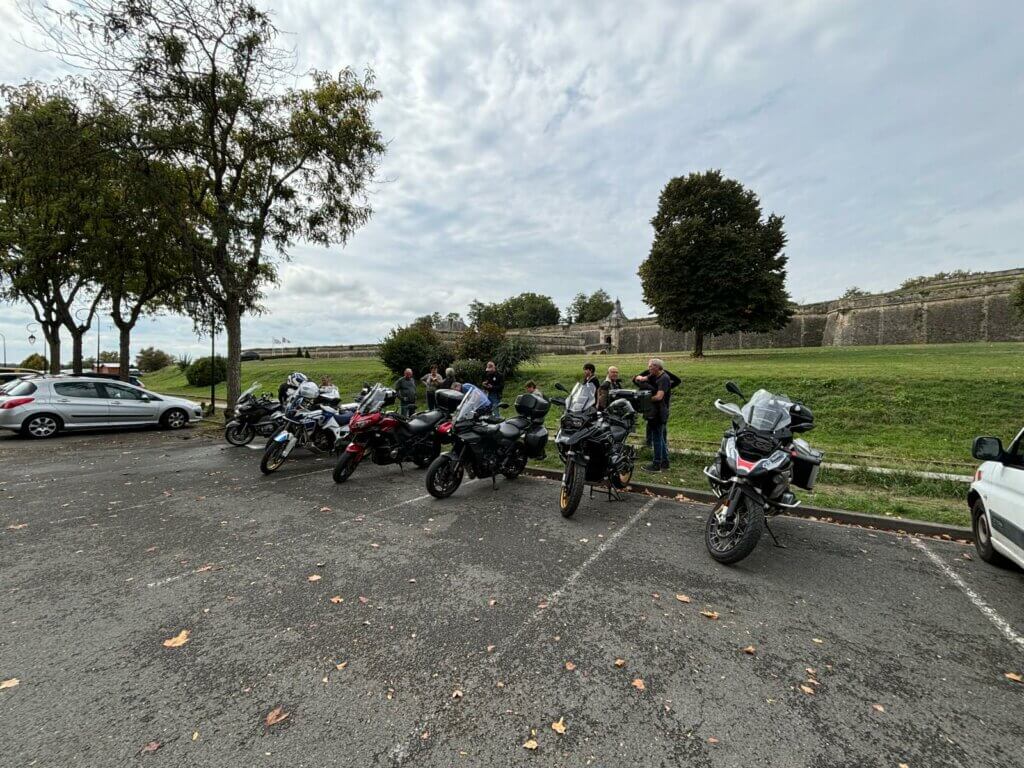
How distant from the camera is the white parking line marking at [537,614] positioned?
79.7 inches

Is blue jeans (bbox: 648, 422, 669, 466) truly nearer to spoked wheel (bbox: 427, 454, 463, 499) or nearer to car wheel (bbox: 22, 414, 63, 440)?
spoked wheel (bbox: 427, 454, 463, 499)

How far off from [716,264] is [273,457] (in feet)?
78.9

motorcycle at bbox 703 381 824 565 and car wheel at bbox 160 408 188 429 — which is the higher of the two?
motorcycle at bbox 703 381 824 565

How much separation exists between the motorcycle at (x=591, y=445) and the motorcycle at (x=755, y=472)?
126 centimetres

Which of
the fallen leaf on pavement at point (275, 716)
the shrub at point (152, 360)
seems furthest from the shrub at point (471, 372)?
the shrub at point (152, 360)

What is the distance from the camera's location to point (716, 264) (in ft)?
80.3

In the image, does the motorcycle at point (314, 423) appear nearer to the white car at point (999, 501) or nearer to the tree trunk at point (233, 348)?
the tree trunk at point (233, 348)

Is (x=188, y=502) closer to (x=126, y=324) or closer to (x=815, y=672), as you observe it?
(x=815, y=672)

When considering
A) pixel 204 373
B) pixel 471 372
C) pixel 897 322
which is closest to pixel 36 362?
pixel 204 373

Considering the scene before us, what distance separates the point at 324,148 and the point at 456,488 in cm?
1034

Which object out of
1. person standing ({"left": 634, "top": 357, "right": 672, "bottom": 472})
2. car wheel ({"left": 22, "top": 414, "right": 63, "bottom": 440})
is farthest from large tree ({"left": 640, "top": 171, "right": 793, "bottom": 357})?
car wheel ({"left": 22, "top": 414, "right": 63, "bottom": 440})

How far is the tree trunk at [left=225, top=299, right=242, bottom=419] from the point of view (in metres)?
12.3

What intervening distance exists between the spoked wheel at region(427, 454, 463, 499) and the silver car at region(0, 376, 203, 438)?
1076 cm

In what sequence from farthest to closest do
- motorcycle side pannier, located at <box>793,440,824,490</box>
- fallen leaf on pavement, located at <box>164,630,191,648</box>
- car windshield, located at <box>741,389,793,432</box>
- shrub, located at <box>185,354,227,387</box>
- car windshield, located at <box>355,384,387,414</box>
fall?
shrub, located at <box>185,354,227,387</box>
car windshield, located at <box>355,384,387,414</box>
motorcycle side pannier, located at <box>793,440,824,490</box>
car windshield, located at <box>741,389,793,432</box>
fallen leaf on pavement, located at <box>164,630,191,648</box>
